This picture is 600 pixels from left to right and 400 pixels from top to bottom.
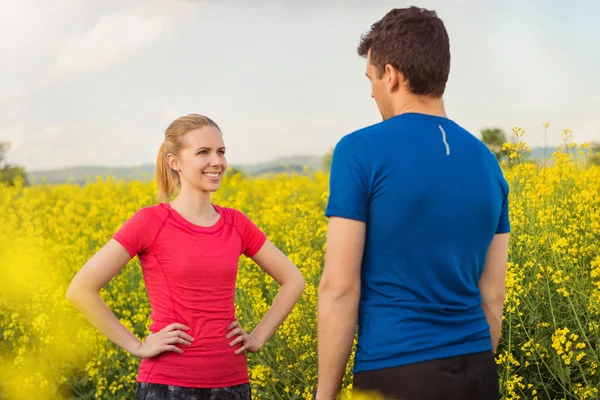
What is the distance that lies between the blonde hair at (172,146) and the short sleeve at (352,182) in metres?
0.93

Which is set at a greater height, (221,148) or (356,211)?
(221,148)

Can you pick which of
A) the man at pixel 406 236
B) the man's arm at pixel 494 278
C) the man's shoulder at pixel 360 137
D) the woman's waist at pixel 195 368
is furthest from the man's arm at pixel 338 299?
the woman's waist at pixel 195 368

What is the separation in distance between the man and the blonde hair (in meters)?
0.86

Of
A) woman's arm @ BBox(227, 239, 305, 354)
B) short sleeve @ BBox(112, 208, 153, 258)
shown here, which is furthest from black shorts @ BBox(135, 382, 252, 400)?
short sleeve @ BBox(112, 208, 153, 258)

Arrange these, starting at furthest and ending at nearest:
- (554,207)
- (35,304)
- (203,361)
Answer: (35,304) < (554,207) < (203,361)

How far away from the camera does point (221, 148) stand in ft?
8.30

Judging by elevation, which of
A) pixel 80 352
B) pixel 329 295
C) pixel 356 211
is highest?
pixel 356 211

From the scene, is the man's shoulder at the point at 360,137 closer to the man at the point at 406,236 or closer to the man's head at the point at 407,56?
the man at the point at 406,236

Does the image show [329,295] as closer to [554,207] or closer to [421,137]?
[421,137]

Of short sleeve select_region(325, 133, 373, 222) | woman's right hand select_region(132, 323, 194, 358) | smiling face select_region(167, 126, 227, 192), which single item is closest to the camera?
short sleeve select_region(325, 133, 373, 222)

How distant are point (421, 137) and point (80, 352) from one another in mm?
4330

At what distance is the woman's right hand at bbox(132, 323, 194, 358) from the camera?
2348mm

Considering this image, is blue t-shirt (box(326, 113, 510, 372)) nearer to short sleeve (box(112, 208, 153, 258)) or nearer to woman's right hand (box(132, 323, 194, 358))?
woman's right hand (box(132, 323, 194, 358))

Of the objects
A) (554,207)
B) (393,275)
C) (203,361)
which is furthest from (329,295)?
(554,207)
